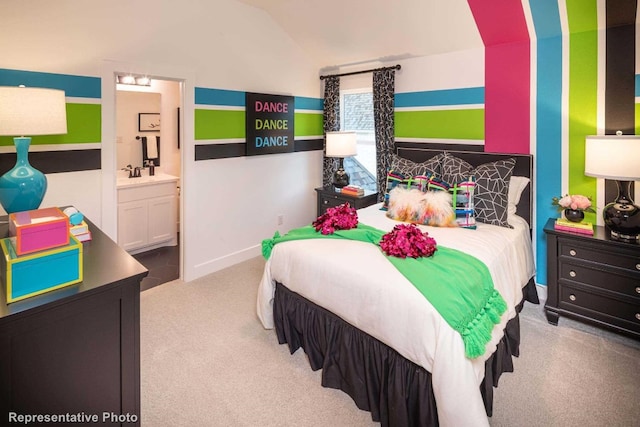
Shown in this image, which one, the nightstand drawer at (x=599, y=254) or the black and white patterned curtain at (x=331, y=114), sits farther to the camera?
the black and white patterned curtain at (x=331, y=114)

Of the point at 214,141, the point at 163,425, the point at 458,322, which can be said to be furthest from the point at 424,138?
the point at 163,425

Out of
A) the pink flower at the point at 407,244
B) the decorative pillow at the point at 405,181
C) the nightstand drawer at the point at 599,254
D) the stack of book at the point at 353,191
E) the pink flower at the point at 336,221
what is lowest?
the nightstand drawer at the point at 599,254

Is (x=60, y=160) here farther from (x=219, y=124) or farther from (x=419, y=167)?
(x=419, y=167)

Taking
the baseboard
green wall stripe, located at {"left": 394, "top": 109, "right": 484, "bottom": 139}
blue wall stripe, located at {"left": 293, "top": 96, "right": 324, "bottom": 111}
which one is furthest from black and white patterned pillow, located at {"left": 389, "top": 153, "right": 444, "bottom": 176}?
the baseboard

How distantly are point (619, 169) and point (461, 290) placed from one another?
5.24ft

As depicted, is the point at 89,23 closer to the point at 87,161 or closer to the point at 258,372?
the point at 87,161

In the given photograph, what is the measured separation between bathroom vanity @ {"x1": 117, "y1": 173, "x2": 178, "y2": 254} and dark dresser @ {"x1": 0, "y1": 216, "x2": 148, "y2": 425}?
284 centimetres

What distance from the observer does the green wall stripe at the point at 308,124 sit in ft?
15.2

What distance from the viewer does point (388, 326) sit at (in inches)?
73.2

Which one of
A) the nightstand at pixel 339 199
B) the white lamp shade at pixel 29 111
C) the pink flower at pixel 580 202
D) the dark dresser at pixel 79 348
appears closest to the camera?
the dark dresser at pixel 79 348

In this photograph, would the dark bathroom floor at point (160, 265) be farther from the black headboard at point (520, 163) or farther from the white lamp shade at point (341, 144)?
the black headboard at point (520, 163)

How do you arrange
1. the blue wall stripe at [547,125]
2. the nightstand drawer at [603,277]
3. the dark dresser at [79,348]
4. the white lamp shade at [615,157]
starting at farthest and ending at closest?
the blue wall stripe at [547,125] → the nightstand drawer at [603,277] → the white lamp shade at [615,157] → the dark dresser at [79,348]

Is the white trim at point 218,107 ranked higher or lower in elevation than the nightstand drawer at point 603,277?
higher

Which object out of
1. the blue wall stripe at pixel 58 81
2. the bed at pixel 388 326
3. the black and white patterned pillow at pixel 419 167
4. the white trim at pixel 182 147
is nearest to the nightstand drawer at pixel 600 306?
the bed at pixel 388 326
